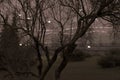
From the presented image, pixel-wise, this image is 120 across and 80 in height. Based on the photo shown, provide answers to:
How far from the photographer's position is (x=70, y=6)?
596 inches

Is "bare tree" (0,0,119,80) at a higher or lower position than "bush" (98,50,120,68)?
higher

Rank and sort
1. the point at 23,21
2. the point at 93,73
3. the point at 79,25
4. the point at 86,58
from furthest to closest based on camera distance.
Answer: the point at 86,58 < the point at 93,73 < the point at 23,21 < the point at 79,25

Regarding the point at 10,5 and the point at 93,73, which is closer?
the point at 10,5

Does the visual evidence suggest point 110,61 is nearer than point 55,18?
No

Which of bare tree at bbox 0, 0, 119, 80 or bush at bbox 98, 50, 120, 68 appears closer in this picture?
bare tree at bbox 0, 0, 119, 80

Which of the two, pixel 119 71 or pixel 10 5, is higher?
pixel 10 5

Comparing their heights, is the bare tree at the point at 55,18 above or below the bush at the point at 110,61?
above

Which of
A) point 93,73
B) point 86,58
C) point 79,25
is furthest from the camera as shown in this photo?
point 86,58

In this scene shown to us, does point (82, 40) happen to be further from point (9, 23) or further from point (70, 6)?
point (9, 23)

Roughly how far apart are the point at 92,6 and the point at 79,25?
1078 mm

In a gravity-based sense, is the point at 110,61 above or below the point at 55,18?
below

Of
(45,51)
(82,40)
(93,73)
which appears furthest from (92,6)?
(93,73)

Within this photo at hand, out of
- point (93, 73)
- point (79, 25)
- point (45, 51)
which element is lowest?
point (93, 73)

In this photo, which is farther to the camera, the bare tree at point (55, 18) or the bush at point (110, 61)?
the bush at point (110, 61)
